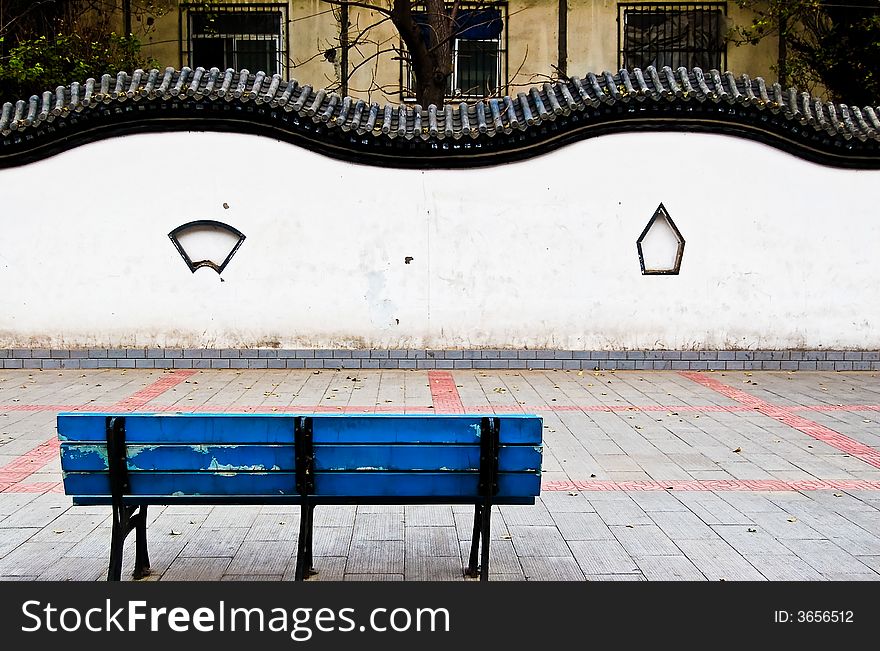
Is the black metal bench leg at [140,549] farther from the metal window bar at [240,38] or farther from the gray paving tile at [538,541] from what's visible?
the metal window bar at [240,38]

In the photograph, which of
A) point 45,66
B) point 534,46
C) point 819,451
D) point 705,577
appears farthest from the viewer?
point 534,46

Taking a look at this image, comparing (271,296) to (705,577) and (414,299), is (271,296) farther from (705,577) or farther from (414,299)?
(705,577)

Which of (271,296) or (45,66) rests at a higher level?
(45,66)

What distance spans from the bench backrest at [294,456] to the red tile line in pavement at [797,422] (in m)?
3.93

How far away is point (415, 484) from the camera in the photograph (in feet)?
12.8

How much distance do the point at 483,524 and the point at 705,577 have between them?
3.85 ft

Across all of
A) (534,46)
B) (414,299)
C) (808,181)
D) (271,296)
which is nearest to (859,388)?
(808,181)

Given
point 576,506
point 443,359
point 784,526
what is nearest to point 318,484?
point 576,506

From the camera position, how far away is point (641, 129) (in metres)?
10.7

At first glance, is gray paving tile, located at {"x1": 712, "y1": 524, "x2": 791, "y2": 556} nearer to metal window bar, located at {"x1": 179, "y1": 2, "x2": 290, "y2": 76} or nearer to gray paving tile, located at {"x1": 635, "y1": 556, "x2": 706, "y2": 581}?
gray paving tile, located at {"x1": 635, "y1": 556, "x2": 706, "y2": 581}

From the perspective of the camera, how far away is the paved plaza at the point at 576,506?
4.34 metres

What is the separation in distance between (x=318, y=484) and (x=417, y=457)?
1.61 feet

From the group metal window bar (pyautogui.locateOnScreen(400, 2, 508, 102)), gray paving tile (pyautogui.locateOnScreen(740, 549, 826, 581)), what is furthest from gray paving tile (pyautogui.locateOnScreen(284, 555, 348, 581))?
metal window bar (pyautogui.locateOnScreen(400, 2, 508, 102))

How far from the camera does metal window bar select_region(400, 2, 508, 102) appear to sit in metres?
16.5
